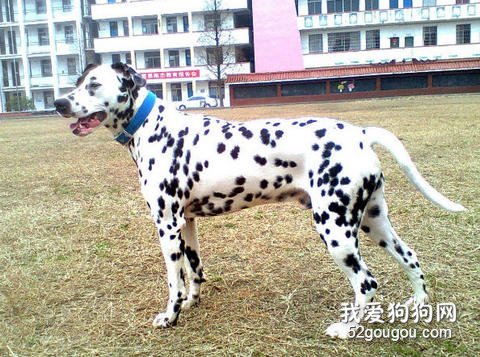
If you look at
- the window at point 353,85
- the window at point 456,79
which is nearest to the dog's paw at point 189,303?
the window at point 353,85

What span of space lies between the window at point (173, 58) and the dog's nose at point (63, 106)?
55940 mm

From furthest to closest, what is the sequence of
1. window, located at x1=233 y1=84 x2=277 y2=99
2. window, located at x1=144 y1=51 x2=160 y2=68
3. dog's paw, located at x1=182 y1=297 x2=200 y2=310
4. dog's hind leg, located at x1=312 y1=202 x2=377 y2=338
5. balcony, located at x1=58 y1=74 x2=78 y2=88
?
balcony, located at x1=58 y1=74 x2=78 y2=88 < window, located at x1=144 y1=51 x2=160 y2=68 < window, located at x1=233 y1=84 x2=277 y2=99 < dog's paw, located at x1=182 y1=297 x2=200 y2=310 < dog's hind leg, located at x1=312 y1=202 x2=377 y2=338

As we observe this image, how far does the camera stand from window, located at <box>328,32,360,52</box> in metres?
54.4

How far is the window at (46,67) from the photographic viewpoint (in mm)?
61094

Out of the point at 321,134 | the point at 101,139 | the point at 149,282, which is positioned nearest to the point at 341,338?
the point at 321,134

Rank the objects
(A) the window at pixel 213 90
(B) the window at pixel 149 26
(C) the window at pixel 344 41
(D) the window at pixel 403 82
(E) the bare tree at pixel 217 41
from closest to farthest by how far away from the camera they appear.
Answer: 1. (D) the window at pixel 403 82
2. (C) the window at pixel 344 41
3. (E) the bare tree at pixel 217 41
4. (A) the window at pixel 213 90
5. (B) the window at pixel 149 26

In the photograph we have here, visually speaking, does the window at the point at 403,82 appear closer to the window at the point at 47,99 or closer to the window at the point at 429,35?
the window at the point at 429,35

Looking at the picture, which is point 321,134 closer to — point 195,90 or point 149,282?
point 149,282

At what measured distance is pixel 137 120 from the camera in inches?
154

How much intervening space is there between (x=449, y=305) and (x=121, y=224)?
13.9ft

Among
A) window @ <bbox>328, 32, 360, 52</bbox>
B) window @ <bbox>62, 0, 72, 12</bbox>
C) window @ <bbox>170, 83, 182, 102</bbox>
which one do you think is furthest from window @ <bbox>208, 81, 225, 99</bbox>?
window @ <bbox>62, 0, 72, 12</bbox>

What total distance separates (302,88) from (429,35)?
60.9ft

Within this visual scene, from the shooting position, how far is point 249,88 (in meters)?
45.9

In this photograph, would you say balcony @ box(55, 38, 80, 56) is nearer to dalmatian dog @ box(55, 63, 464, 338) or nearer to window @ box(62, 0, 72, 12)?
window @ box(62, 0, 72, 12)
